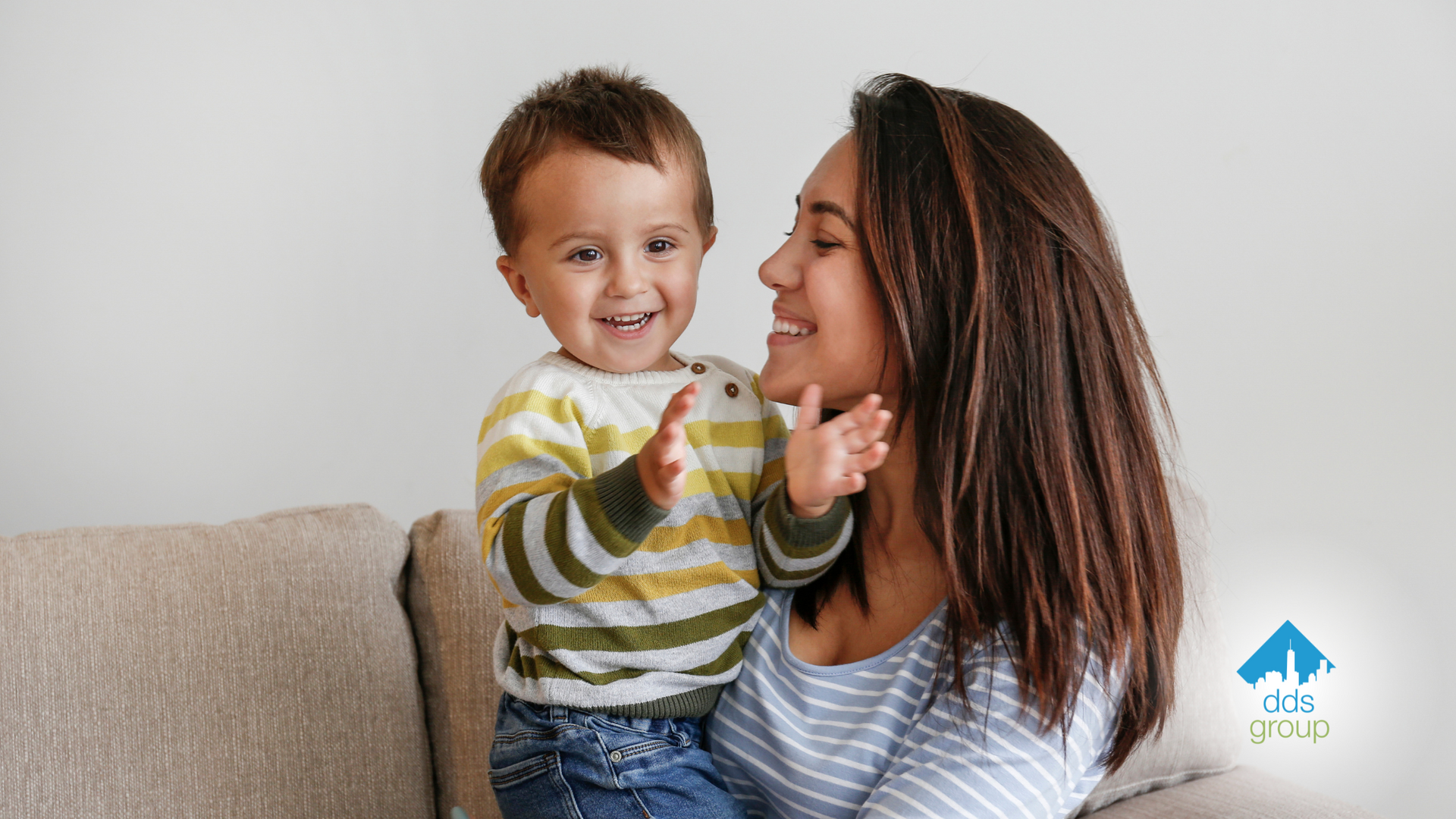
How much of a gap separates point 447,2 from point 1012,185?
145 cm

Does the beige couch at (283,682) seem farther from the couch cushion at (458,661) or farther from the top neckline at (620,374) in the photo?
the top neckline at (620,374)

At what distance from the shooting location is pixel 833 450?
3.28 ft

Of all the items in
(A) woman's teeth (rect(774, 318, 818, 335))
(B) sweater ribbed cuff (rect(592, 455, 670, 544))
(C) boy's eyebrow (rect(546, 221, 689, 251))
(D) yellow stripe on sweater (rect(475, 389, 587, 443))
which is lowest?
(B) sweater ribbed cuff (rect(592, 455, 670, 544))

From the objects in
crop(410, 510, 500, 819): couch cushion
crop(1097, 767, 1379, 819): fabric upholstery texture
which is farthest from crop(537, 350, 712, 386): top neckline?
crop(1097, 767, 1379, 819): fabric upholstery texture

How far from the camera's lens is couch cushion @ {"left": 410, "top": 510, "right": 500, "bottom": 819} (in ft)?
5.61

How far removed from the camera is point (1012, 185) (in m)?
1.11

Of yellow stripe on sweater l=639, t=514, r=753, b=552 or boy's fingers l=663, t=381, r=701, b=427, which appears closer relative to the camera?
boy's fingers l=663, t=381, r=701, b=427

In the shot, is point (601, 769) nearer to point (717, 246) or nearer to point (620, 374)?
point (620, 374)

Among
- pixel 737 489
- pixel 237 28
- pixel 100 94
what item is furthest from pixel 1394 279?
pixel 100 94

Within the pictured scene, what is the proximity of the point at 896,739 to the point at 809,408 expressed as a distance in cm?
38

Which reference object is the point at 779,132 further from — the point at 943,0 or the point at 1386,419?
the point at 1386,419

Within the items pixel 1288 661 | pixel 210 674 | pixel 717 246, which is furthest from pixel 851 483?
pixel 1288 661

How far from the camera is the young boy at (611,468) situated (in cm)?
113

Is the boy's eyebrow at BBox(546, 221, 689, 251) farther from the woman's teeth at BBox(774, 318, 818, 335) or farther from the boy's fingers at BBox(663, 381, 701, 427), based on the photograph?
the boy's fingers at BBox(663, 381, 701, 427)
